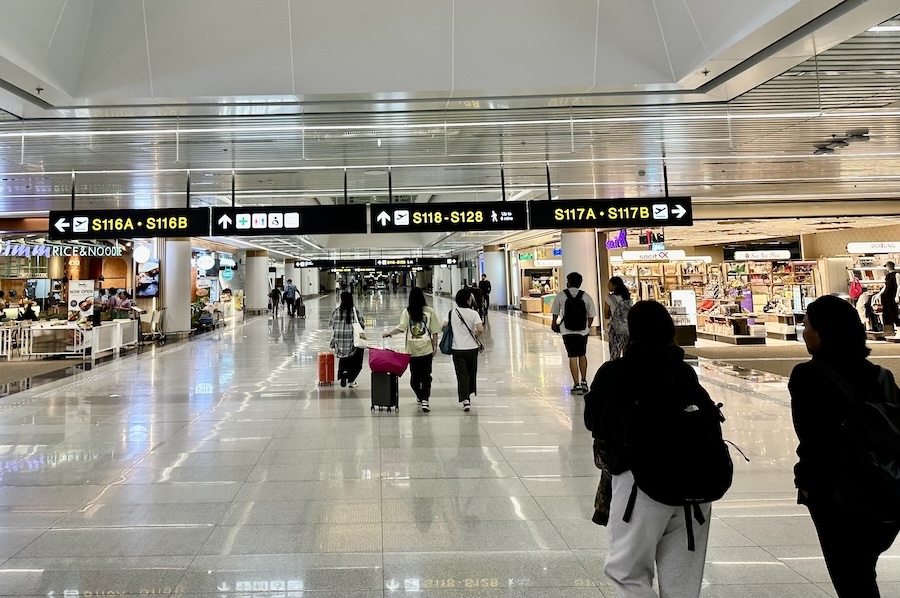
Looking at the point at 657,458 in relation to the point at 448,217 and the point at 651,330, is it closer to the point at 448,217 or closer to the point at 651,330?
the point at 651,330

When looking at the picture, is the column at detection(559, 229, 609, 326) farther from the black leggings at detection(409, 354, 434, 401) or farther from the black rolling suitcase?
the black rolling suitcase

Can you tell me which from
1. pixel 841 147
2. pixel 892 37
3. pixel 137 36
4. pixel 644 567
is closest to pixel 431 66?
pixel 137 36

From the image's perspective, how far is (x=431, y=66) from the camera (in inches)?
223

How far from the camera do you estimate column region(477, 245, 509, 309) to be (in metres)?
29.5

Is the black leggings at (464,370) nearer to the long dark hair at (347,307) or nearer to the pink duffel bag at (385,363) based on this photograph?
the pink duffel bag at (385,363)

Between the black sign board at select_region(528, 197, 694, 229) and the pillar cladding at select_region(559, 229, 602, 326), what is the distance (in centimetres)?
869

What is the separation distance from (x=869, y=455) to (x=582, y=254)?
15144mm

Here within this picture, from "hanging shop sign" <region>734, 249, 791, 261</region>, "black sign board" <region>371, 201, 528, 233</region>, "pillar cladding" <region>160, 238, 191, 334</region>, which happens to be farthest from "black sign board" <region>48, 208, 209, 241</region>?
"hanging shop sign" <region>734, 249, 791, 261</region>

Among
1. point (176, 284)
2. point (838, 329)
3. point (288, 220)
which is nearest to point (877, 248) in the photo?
point (288, 220)

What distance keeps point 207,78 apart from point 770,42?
19.8 ft

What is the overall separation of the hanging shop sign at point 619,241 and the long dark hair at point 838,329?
1440cm

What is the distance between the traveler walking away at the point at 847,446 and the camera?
5.78 feet

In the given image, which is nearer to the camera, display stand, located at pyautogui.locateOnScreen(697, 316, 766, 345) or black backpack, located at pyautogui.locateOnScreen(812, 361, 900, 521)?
black backpack, located at pyautogui.locateOnScreen(812, 361, 900, 521)

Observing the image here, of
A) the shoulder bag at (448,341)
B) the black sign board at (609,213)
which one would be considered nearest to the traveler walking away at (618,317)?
the black sign board at (609,213)
